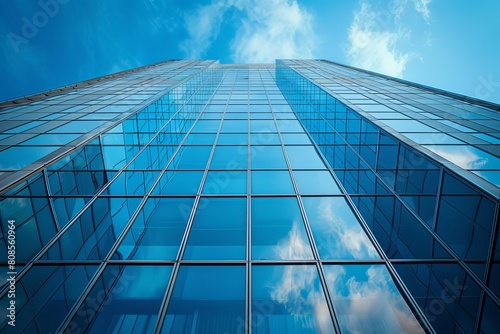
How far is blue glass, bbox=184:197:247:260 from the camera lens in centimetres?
761

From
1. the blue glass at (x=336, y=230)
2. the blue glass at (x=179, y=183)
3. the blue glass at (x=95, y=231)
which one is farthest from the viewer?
the blue glass at (x=179, y=183)

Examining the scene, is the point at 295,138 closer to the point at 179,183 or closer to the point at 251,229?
the point at 179,183

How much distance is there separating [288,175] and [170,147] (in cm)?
618

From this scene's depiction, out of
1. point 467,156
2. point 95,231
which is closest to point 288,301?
point 95,231

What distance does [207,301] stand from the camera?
21.4ft

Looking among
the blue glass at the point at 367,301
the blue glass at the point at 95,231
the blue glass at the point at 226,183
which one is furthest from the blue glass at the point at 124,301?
the blue glass at the point at 367,301

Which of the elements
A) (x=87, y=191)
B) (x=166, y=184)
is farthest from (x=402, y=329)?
(x=87, y=191)

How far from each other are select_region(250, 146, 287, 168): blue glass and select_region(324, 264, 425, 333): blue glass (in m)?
5.93

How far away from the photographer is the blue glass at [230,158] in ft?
40.2

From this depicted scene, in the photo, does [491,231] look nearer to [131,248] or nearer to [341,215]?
[341,215]

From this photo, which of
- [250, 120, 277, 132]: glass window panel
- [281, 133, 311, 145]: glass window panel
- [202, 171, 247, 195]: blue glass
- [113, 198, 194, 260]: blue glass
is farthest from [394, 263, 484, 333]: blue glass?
[250, 120, 277, 132]: glass window panel

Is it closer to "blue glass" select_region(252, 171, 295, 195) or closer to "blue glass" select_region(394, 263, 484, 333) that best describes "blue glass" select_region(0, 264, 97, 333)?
"blue glass" select_region(252, 171, 295, 195)

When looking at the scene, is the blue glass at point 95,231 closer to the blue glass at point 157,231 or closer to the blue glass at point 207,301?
the blue glass at point 157,231

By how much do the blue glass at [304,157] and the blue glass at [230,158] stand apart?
209 cm
